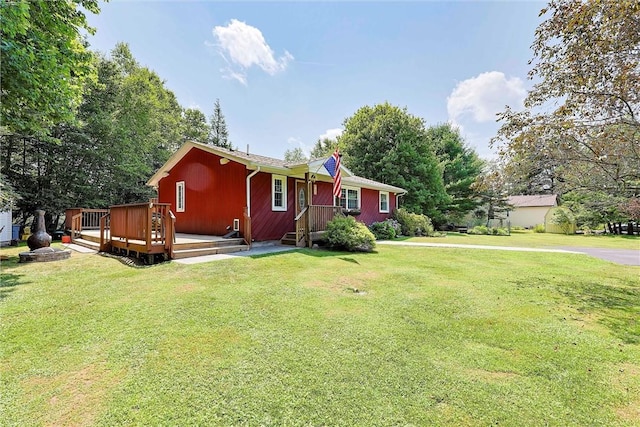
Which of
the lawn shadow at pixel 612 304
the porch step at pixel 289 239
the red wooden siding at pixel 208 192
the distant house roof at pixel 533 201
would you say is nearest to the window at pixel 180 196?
the red wooden siding at pixel 208 192

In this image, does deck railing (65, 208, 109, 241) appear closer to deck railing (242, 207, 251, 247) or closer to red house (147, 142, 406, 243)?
red house (147, 142, 406, 243)

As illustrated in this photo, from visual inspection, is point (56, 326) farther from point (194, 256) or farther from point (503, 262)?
Result: point (503, 262)

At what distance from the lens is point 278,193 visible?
10695 mm

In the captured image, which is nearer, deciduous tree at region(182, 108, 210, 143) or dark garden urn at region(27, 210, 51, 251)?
dark garden urn at region(27, 210, 51, 251)

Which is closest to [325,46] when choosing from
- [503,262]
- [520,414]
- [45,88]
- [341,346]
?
[45,88]

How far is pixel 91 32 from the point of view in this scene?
7.34 m

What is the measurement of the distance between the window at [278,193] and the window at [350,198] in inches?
152

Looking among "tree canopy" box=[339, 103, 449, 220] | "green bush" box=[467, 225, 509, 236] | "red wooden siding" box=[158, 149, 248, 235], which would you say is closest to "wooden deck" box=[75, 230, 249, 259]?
"red wooden siding" box=[158, 149, 248, 235]

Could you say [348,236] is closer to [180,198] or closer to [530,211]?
[180,198]

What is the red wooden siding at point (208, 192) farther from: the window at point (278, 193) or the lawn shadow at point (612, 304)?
the lawn shadow at point (612, 304)

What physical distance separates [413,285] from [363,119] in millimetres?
21538

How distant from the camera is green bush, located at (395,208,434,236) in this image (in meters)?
16.9

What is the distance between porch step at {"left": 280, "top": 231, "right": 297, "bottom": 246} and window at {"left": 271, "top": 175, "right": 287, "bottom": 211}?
3.44 feet

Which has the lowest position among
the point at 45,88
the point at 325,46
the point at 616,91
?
the point at 616,91
